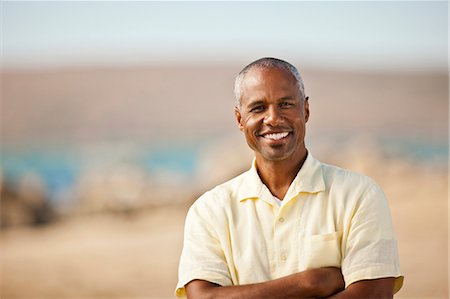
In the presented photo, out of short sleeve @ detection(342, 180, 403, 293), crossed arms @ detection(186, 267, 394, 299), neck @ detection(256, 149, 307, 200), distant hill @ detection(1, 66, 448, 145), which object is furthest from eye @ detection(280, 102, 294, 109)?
distant hill @ detection(1, 66, 448, 145)

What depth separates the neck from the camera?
2.81 metres

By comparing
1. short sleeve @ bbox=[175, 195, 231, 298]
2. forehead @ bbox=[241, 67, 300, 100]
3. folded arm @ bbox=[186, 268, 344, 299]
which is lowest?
folded arm @ bbox=[186, 268, 344, 299]

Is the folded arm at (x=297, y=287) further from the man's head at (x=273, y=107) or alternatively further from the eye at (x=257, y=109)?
the eye at (x=257, y=109)

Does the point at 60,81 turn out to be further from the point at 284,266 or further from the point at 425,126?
the point at 284,266

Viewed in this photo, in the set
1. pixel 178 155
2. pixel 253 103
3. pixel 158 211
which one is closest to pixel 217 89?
pixel 178 155

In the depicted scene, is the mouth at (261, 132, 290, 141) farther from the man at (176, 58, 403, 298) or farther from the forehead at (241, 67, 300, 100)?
the forehead at (241, 67, 300, 100)

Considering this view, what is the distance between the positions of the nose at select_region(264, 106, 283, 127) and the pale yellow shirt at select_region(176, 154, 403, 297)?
0.22 m

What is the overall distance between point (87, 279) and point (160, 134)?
112ft

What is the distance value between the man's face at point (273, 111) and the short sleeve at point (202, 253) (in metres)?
0.31

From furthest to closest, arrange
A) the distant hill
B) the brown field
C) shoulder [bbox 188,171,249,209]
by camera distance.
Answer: the distant hill < the brown field < shoulder [bbox 188,171,249,209]

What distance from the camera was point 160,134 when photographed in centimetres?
4350

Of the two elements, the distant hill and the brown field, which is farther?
the distant hill

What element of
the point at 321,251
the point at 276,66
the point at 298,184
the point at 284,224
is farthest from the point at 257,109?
the point at 321,251

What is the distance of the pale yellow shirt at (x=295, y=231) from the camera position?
2600 mm
